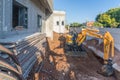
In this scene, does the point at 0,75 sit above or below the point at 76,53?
above

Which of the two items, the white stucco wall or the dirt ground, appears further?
the white stucco wall

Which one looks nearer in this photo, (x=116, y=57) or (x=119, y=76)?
(x=119, y=76)

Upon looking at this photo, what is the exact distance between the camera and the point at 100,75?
8047 mm

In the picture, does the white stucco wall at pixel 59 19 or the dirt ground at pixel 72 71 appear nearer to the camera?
the dirt ground at pixel 72 71

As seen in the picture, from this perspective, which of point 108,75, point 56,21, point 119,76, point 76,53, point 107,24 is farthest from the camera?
point 107,24

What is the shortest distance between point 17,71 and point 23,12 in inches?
242

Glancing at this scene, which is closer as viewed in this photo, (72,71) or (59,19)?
(72,71)

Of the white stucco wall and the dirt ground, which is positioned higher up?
the white stucco wall

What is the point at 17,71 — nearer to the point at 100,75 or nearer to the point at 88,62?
the point at 100,75

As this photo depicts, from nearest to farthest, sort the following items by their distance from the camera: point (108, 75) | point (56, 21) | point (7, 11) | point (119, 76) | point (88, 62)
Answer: point (7, 11) → point (119, 76) → point (108, 75) → point (88, 62) → point (56, 21)

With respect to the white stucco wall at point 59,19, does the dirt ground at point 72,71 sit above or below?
below

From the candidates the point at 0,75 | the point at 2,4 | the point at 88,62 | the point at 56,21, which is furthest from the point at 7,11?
the point at 56,21

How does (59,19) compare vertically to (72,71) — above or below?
above

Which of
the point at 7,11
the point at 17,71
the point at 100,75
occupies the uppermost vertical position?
the point at 7,11
